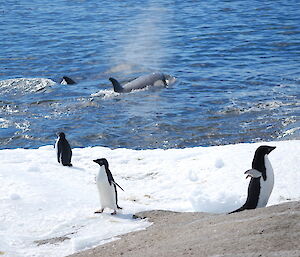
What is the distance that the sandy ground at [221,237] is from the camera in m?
5.11

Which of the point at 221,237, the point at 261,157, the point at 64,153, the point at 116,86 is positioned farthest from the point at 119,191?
the point at 116,86

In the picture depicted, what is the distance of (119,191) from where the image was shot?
8938mm

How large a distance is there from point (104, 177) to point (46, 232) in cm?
121

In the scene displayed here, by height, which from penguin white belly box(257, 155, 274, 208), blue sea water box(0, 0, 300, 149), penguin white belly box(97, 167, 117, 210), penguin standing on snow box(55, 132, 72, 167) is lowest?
blue sea water box(0, 0, 300, 149)

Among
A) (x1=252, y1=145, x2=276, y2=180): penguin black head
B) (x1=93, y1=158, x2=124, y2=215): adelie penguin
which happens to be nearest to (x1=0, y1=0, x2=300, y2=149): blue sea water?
(x1=93, y1=158, x2=124, y2=215): adelie penguin

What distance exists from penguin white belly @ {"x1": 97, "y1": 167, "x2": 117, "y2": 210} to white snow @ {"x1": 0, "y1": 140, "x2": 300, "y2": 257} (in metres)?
Answer: 0.13

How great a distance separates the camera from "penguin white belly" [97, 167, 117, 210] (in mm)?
7898

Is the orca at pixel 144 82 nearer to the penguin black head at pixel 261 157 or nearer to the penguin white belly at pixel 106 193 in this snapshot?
the penguin white belly at pixel 106 193

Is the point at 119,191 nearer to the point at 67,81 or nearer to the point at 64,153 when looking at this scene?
the point at 64,153

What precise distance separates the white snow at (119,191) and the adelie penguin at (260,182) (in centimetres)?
53

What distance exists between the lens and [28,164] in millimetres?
9961

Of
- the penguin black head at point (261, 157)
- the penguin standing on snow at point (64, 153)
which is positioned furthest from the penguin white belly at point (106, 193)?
the penguin standing on snow at point (64, 153)

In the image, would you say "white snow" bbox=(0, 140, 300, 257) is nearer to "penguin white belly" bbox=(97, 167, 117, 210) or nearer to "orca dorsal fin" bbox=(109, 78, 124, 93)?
"penguin white belly" bbox=(97, 167, 117, 210)

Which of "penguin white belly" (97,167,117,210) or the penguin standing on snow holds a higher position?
"penguin white belly" (97,167,117,210)
